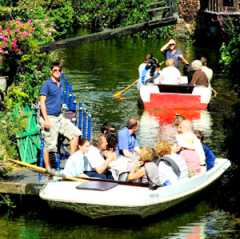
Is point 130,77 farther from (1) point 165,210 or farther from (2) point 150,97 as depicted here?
(1) point 165,210

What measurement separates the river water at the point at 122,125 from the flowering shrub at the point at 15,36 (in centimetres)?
310

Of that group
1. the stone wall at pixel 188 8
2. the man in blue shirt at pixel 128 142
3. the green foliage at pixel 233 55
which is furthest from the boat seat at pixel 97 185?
the stone wall at pixel 188 8

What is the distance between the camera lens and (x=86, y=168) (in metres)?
14.4

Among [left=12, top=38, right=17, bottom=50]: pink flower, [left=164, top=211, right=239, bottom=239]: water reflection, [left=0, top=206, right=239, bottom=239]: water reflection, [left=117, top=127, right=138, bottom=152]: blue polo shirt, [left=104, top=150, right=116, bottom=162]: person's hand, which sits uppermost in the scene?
[left=12, top=38, right=17, bottom=50]: pink flower

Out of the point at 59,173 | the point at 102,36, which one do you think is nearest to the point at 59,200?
the point at 59,173

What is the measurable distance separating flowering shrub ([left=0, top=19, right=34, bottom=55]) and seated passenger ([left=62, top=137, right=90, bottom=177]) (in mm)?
2372

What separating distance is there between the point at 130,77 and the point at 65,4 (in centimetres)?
2431

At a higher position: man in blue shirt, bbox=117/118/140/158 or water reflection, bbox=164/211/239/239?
man in blue shirt, bbox=117/118/140/158

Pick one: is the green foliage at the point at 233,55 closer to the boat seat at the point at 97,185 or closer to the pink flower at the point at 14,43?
the pink flower at the point at 14,43

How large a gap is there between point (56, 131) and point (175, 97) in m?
10.0

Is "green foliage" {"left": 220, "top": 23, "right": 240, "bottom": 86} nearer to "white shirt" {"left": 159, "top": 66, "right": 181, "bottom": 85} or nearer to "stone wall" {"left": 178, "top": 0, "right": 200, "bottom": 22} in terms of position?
"white shirt" {"left": 159, "top": 66, "right": 181, "bottom": 85}

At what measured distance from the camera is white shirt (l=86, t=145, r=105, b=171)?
14.3 m

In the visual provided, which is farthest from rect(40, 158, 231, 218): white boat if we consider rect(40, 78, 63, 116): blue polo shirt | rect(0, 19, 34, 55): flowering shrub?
rect(0, 19, 34, 55): flowering shrub

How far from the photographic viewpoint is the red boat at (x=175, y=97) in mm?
24625
